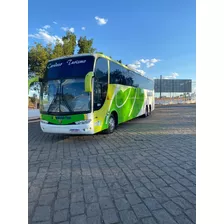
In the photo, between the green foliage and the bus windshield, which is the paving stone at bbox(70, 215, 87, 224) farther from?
the green foliage

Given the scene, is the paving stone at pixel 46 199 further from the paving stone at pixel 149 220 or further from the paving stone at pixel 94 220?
the paving stone at pixel 149 220

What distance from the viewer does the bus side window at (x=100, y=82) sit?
18.6 ft

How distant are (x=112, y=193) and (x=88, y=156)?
6.23 ft

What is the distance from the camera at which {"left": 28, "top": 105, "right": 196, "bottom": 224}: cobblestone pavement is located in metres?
2.13

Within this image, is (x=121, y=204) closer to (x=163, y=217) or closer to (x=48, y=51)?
(x=163, y=217)

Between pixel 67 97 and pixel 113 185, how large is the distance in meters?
3.57

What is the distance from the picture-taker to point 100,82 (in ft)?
19.6

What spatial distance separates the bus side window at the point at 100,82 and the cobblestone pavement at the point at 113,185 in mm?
1750

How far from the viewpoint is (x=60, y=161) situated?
4109mm

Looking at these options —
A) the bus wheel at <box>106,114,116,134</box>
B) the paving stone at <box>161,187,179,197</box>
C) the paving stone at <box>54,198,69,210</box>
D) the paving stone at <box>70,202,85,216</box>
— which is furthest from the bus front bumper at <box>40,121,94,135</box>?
the paving stone at <box>161,187,179,197</box>

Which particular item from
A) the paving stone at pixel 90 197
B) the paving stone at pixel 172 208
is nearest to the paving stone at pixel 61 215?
the paving stone at pixel 90 197

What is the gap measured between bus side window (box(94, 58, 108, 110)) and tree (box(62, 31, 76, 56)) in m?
11.0
